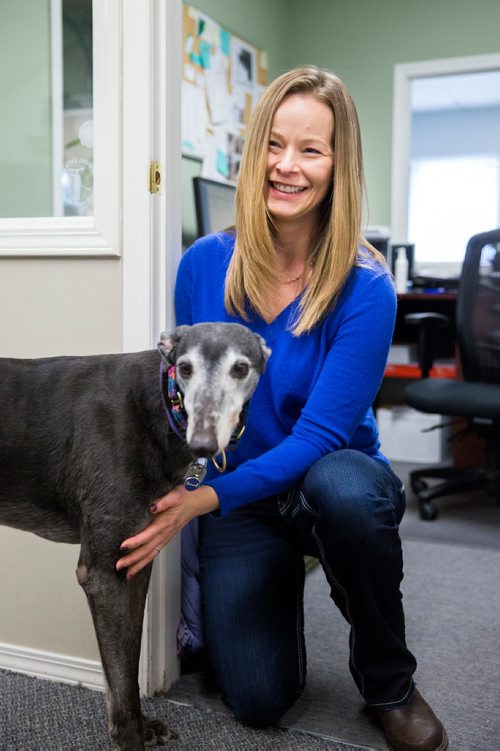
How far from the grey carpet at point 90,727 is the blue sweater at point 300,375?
44 cm

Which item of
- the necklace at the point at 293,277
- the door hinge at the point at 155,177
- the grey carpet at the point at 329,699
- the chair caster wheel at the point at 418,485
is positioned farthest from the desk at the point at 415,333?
the door hinge at the point at 155,177

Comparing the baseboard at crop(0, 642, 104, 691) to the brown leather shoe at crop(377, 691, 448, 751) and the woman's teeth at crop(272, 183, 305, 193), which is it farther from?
the woman's teeth at crop(272, 183, 305, 193)

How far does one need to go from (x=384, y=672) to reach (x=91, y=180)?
1131 millimetres

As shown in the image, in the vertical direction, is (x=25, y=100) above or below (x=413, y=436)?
above

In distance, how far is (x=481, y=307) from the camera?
290 cm

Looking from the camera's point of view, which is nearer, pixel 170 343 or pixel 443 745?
pixel 170 343

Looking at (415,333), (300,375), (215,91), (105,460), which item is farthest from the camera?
(415,333)

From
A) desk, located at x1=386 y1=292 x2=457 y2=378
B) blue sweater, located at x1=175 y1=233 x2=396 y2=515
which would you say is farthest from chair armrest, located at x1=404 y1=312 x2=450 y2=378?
blue sweater, located at x1=175 y1=233 x2=396 y2=515

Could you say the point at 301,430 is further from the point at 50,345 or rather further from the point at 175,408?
the point at 50,345

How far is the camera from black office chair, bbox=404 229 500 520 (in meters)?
2.82

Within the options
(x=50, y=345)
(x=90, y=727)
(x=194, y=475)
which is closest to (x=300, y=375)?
(x=194, y=475)

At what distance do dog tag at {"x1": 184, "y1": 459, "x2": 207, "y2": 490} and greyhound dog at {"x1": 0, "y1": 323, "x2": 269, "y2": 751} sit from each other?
0.01m

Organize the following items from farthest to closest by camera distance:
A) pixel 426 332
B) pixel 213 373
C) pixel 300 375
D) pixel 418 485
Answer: pixel 426 332, pixel 418 485, pixel 300 375, pixel 213 373

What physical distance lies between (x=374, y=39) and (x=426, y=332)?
200 cm
